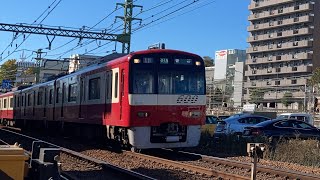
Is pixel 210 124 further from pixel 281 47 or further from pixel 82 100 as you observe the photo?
pixel 281 47

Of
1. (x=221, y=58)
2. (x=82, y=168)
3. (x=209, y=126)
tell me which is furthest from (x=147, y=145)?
(x=221, y=58)

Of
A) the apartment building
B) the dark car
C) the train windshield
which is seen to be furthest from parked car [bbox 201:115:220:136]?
the apartment building

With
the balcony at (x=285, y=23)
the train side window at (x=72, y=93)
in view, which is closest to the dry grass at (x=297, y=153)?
the train side window at (x=72, y=93)

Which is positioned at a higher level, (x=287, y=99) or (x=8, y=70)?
(x=8, y=70)

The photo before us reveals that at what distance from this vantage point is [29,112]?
107ft

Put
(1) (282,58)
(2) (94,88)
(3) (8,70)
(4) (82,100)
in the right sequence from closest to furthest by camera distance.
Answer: (2) (94,88), (4) (82,100), (3) (8,70), (1) (282,58)

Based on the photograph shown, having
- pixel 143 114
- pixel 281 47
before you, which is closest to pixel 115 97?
pixel 143 114

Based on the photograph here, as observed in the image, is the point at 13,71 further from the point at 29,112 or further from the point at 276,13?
the point at 29,112

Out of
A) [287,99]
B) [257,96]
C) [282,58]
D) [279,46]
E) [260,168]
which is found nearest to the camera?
[260,168]

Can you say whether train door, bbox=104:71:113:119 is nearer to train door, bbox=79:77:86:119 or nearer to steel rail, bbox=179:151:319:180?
train door, bbox=79:77:86:119

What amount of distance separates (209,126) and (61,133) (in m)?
8.73

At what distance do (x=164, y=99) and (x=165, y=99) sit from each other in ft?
0.11

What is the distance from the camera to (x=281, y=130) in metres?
21.6

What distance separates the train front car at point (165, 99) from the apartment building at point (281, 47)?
7904cm
